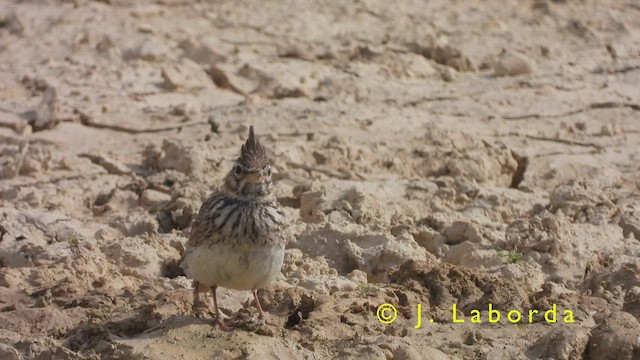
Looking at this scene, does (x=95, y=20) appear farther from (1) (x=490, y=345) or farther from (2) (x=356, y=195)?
(1) (x=490, y=345)

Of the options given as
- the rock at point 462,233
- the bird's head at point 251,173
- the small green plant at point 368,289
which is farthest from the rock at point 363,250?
the bird's head at point 251,173

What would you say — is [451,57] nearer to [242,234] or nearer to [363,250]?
[363,250]

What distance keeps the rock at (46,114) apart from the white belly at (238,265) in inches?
144

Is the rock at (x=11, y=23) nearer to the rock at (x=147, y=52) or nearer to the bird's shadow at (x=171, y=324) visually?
the rock at (x=147, y=52)

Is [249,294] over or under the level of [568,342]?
under

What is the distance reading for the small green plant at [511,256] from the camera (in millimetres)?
7301

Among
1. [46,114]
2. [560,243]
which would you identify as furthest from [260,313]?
[46,114]

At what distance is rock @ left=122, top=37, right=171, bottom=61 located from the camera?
1062 cm

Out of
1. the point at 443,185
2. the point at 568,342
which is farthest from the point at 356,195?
the point at 568,342

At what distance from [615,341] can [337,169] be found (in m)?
3.29

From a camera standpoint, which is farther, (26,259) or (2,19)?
(2,19)

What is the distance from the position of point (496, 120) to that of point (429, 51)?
4.66 ft

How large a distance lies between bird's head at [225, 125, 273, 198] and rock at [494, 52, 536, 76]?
185 inches

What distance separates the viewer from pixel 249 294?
6.90m
